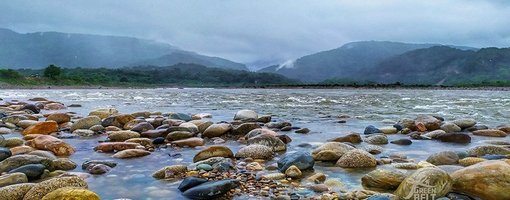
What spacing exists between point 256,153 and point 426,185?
4219 mm

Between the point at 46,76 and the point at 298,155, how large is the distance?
4626 inches

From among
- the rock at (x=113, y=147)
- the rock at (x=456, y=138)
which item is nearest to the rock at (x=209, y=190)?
the rock at (x=113, y=147)

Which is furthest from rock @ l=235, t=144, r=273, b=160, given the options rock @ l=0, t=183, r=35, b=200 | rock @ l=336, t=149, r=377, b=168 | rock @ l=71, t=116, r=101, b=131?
rock @ l=71, t=116, r=101, b=131

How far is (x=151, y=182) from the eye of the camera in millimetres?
7105

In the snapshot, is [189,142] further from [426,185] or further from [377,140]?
[426,185]

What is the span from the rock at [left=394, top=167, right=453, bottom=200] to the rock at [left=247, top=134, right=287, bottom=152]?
4.66 meters

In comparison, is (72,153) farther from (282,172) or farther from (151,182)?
(282,172)

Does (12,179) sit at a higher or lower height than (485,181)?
lower

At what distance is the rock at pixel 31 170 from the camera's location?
7.21 metres

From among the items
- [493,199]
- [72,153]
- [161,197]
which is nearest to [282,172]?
[161,197]

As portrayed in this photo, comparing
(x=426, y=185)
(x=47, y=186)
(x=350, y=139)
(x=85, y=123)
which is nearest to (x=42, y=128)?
(x=85, y=123)

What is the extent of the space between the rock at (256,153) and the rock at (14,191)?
4390 mm

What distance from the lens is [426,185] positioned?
18.7ft

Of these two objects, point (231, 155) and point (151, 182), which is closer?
point (151, 182)
